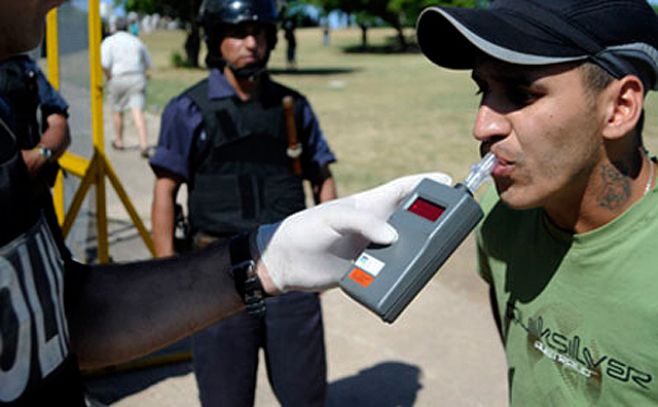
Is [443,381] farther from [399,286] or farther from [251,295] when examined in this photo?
[399,286]

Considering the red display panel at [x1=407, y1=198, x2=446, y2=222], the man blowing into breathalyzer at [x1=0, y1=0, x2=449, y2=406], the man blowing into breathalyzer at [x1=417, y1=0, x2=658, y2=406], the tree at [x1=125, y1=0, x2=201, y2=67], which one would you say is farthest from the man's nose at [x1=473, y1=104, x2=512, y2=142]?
the tree at [x1=125, y1=0, x2=201, y2=67]

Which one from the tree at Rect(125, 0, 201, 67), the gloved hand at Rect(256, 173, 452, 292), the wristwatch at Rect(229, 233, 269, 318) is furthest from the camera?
the tree at Rect(125, 0, 201, 67)

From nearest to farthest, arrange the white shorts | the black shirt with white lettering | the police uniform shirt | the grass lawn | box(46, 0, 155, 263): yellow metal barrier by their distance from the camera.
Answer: the black shirt with white lettering
the police uniform shirt
box(46, 0, 155, 263): yellow metal barrier
the grass lawn
the white shorts

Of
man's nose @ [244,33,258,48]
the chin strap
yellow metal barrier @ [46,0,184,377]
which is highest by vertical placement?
man's nose @ [244,33,258,48]

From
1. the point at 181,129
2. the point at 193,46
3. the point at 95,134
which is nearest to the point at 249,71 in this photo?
the point at 181,129

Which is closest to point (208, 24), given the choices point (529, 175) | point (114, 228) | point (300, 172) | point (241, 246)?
point (300, 172)

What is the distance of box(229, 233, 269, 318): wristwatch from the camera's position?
1948 mm

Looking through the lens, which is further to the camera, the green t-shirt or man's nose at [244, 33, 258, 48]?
man's nose at [244, 33, 258, 48]

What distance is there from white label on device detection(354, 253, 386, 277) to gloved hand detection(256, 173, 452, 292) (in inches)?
6.5

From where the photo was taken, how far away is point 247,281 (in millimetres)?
1950

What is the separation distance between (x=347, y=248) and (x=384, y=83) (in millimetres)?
22249

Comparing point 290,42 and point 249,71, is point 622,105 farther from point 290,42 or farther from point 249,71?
point 290,42

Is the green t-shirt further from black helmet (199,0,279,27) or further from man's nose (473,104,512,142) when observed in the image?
black helmet (199,0,279,27)

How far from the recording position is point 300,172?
11.3 ft
